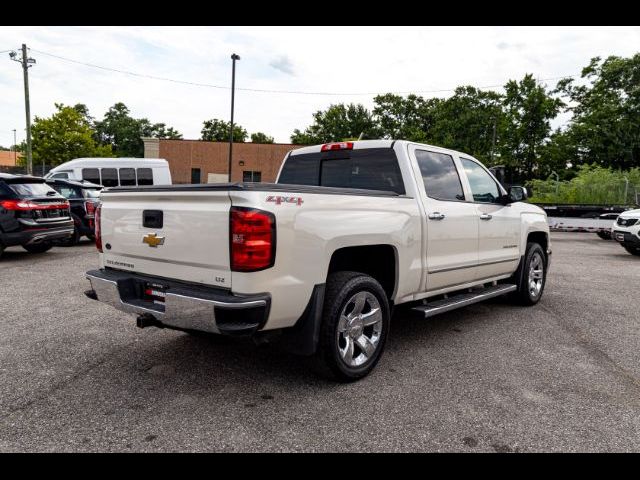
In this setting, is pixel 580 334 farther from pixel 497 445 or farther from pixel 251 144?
pixel 251 144

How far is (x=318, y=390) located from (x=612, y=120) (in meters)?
39.8

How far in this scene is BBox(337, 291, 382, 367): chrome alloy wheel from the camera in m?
3.54

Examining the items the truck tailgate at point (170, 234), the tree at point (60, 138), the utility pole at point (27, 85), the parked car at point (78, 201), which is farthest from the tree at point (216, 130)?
the truck tailgate at point (170, 234)

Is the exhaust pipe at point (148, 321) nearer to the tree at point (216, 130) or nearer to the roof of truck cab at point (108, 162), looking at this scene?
the roof of truck cab at point (108, 162)

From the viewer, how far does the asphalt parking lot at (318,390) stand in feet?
9.07

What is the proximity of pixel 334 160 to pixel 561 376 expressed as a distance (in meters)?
2.80

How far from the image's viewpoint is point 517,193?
5.66 meters

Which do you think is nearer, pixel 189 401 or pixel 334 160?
pixel 189 401

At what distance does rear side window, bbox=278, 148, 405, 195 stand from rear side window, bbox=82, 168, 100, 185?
18.2m

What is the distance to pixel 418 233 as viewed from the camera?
4129 millimetres

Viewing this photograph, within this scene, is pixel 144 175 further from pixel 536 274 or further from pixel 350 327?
pixel 350 327

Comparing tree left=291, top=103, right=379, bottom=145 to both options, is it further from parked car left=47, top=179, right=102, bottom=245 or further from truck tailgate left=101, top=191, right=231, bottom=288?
truck tailgate left=101, top=191, right=231, bottom=288

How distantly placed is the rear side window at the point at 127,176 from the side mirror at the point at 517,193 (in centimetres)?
1858

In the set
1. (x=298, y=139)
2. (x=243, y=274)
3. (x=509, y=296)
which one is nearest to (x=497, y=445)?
(x=243, y=274)
